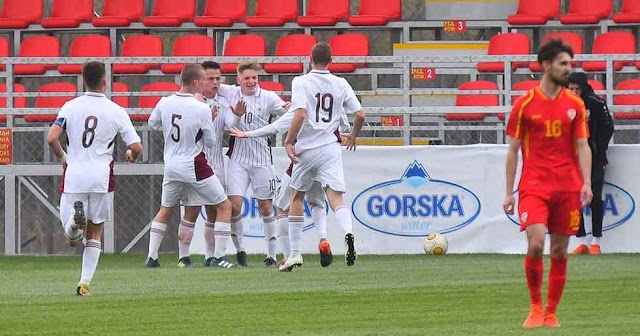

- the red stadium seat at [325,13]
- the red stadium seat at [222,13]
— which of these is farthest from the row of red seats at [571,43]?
the red stadium seat at [222,13]

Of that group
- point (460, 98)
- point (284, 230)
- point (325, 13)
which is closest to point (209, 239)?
point (284, 230)

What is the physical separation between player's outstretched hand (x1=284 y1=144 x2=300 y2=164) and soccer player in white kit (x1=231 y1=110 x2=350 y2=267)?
0.46 metres

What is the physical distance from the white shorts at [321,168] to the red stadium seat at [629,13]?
988 centimetres

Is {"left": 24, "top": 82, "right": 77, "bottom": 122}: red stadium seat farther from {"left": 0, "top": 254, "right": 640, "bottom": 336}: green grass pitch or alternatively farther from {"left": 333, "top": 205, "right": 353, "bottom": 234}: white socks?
{"left": 333, "top": 205, "right": 353, "bottom": 234}: white socks

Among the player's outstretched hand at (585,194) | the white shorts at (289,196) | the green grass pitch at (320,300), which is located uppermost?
the player's outstretched hand at (585,194)

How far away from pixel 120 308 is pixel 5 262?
295 inches

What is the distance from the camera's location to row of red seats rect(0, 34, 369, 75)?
22.4 m

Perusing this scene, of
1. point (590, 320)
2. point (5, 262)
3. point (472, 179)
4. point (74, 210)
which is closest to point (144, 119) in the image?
point (5, 262)

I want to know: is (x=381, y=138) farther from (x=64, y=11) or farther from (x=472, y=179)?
(x=64, y=11)

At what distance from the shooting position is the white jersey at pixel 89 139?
1210 centimetres

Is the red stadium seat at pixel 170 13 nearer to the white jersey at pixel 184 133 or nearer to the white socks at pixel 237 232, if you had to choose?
the white socks at pixel 237 232

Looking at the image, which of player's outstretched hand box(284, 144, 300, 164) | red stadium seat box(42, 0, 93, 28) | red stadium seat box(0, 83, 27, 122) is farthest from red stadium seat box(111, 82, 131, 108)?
player's outstretched hand box(284, 144, 300, 164)

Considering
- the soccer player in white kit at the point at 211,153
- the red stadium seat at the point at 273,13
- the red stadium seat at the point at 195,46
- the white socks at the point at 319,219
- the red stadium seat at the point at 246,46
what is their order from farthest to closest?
1. the red stadium seat at the point at 273,13
2. the red stadium seat at the point at 195,46
3. the red stadium seat at the point at 246,46
4. the soccer player in white kit at the point at 211,153
5. the white socks at the point at 319,219

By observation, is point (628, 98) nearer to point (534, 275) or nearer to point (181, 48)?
point (181, 48)
